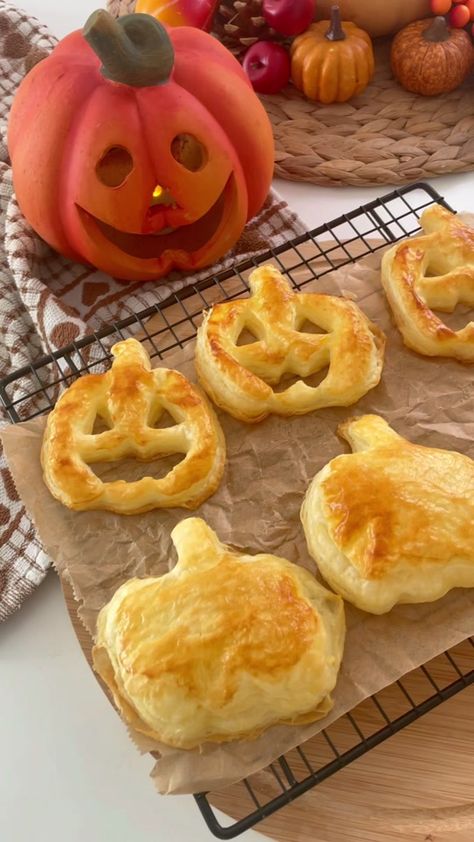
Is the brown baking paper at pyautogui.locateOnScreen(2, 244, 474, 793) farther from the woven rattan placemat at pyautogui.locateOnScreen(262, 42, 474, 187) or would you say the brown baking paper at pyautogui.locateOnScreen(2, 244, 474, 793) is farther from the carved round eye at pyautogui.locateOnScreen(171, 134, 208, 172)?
the woven rattan placemat at pyautogui.locateOnScreen(262, 42, 474, 187)

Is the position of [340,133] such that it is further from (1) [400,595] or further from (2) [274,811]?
(2) [274,811]

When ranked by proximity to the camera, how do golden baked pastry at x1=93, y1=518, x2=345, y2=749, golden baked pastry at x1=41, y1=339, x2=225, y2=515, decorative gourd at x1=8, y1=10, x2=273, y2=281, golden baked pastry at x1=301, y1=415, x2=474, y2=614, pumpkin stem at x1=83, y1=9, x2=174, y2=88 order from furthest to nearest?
decorative gourd at x1=8, y1=10, x2=273, y2=281 → pumpkin stem at x1=83, y1=9, x2=174, y2=88 → golden baked pastry at x1=41, y1=339, x2=225, y2=515 → golden baked pastry at x1=301, y1=415, x2=474, y2=614 → golden baked pastry at x1=93, y1=518, x2=345, y2=749

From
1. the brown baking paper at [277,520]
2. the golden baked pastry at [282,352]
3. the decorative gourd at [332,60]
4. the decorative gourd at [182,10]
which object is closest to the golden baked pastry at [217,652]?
the brown baking paper at [277,520]

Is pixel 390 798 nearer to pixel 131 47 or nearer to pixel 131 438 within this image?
pixel 131 438

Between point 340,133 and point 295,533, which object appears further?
point 340,133

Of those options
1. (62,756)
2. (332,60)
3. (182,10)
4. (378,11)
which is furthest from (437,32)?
(62,756)

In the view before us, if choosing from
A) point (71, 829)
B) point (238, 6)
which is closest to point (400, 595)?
point (71, 829)

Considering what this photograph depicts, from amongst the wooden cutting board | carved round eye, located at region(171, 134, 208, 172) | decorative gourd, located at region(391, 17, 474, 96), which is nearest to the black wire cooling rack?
the wooden cutting board
